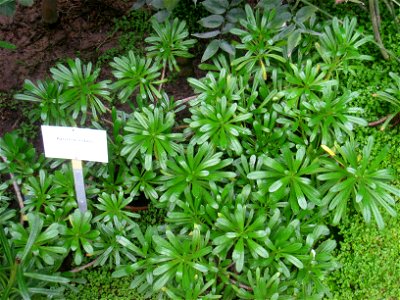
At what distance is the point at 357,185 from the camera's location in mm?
2098

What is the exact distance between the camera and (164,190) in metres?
2.22

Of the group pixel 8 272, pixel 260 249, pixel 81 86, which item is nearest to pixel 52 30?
pixel 81 86

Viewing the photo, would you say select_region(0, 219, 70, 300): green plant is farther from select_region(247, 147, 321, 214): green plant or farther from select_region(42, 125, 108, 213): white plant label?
select_region(247, 147, 321, 214): green plant

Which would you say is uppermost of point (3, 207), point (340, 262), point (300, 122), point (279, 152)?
point (300, 122)

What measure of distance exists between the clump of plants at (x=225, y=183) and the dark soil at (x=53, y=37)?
0.79 metres

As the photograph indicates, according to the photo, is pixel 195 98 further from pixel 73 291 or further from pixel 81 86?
pixel 73 291

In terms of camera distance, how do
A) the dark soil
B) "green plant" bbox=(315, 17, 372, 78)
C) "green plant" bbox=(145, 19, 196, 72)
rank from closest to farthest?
"green plant" bbox=(315, 17, 372, 78) < "green plant" bbox=(145, 19, 196, 72) < the dark soil

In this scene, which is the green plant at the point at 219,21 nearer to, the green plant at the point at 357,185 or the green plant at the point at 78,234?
the green plant at the point at 357,185

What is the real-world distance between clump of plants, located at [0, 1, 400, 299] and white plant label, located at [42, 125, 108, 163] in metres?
0.15

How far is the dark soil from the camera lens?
310cm

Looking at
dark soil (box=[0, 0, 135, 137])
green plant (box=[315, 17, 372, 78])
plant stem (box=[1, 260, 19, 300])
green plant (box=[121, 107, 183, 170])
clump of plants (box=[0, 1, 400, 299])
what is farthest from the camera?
dark soil (box=[0, 0, 135, 137])

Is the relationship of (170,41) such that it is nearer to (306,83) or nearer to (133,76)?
(133,76)

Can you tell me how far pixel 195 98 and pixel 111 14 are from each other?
3.85 feet

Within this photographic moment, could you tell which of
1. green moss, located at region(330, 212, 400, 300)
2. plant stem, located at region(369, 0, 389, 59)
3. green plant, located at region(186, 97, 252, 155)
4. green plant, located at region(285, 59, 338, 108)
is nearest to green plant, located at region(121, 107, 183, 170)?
green plant, located at region(186, 97, 252, 155)
